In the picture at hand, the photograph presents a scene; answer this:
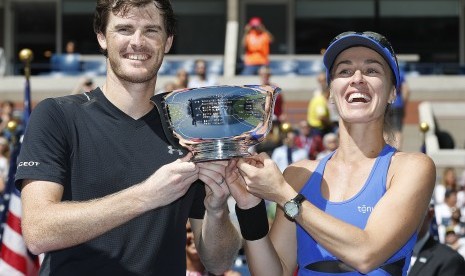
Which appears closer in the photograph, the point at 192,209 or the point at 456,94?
the point at 192,209

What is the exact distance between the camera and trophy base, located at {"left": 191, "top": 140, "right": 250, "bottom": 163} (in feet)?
11.4

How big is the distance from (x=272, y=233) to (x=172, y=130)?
701mm

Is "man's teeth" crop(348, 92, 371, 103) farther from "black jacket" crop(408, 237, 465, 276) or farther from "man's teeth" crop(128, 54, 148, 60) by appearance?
"black jacket" crop(408, 237, 465, 276)

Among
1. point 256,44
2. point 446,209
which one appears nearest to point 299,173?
point 446,209

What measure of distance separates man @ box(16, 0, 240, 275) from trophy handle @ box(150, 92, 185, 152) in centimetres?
9

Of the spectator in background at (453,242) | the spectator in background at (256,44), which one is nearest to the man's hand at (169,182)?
the spectator in background at (453,242)

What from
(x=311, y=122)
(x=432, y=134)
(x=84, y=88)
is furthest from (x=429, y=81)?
(x=84, y=88)

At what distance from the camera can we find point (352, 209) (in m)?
3.68

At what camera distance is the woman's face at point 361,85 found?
381 centimetres

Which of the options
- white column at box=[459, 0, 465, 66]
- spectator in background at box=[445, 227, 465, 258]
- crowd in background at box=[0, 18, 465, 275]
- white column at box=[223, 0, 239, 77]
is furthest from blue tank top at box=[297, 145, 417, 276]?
white column at box=[459, 0, 465, 66]

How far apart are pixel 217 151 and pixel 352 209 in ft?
1.90

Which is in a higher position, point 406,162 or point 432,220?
point 406,162

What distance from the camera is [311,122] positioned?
49.3ft

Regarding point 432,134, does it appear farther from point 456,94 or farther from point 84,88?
point 84,88
